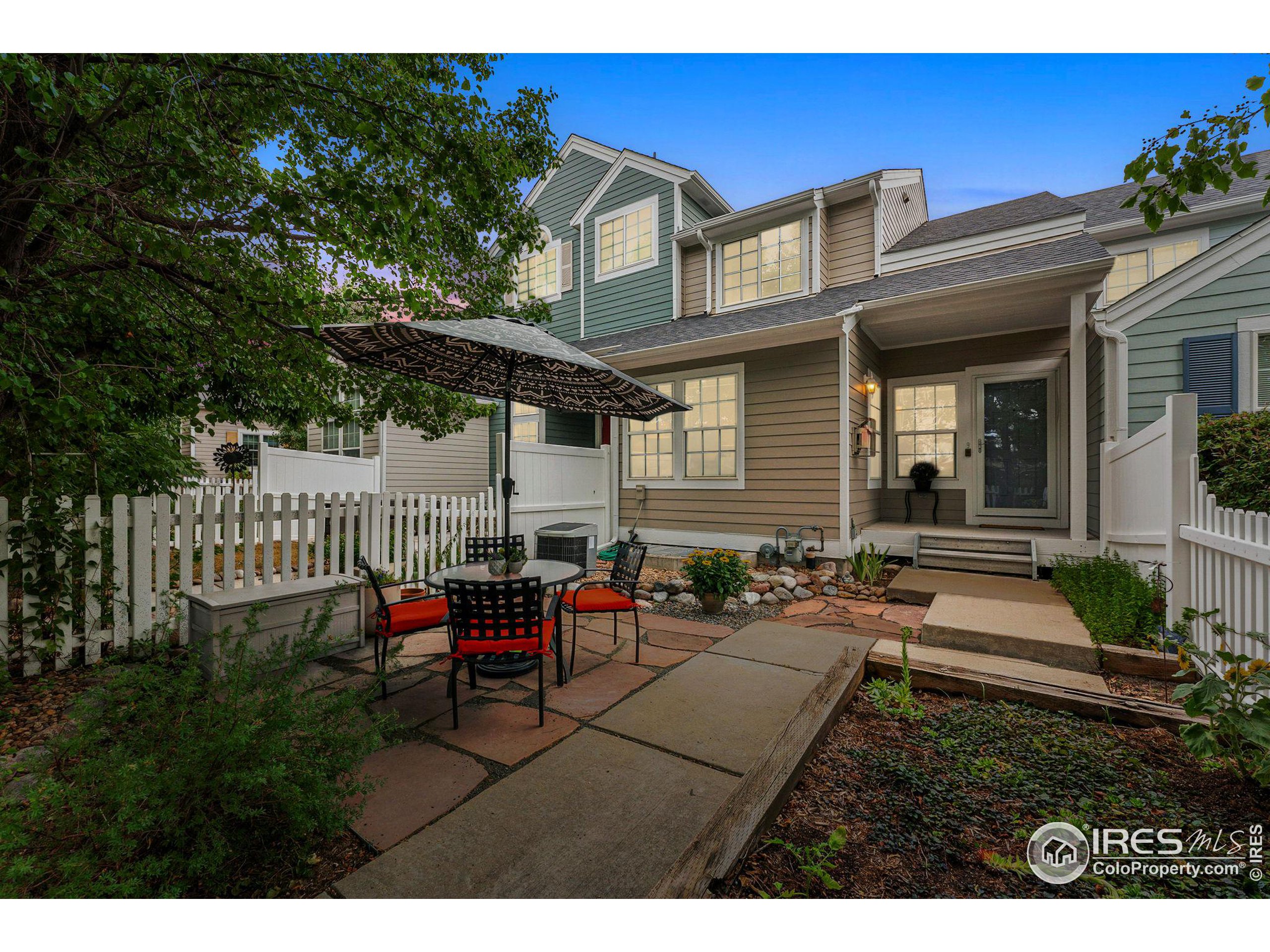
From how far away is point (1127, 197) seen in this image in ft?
26.8

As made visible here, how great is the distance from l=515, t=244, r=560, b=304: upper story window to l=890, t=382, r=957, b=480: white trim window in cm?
702

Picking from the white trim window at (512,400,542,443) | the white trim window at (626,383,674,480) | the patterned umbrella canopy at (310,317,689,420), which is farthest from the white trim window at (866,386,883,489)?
the white trim window at (512,400,542,443)

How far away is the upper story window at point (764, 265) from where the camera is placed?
316 inches

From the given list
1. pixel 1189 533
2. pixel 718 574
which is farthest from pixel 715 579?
pixel 1189 533

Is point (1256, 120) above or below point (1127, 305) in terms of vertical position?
below

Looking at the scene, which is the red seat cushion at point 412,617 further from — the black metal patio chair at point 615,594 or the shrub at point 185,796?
the shrub at point 185,796

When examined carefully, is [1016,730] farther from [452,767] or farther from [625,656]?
[452,767]

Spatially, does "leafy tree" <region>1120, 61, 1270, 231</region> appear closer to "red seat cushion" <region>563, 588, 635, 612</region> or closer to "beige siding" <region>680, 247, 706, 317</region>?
"red seat cushion" <region>563, 588, 635, 612</region>

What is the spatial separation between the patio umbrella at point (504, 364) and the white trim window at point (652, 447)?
3091 millimetres

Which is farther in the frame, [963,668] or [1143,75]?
[963,668]

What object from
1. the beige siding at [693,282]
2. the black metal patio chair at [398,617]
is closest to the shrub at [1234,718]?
the black metal patio chair at [398,617]

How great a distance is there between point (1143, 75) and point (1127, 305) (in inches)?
208
